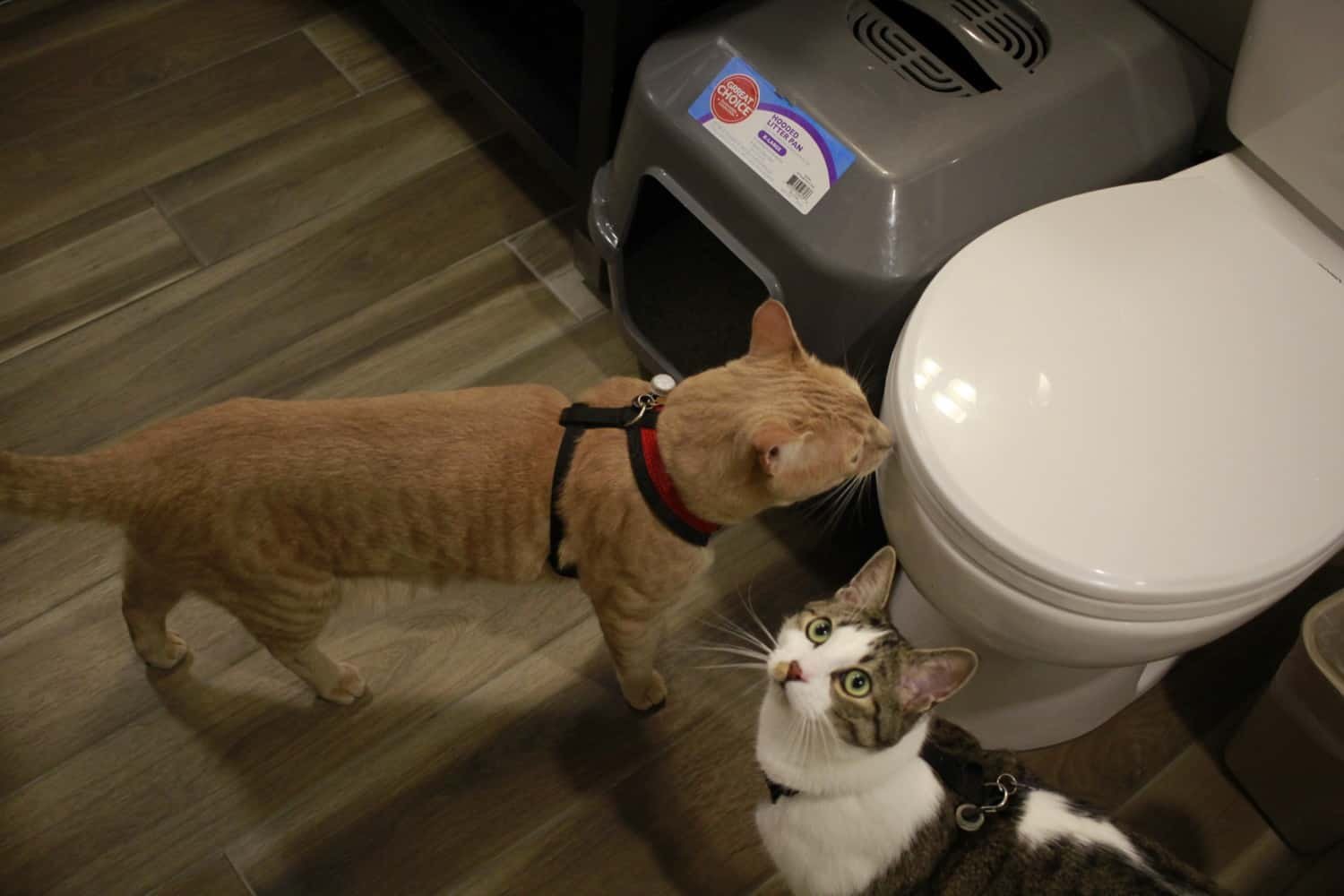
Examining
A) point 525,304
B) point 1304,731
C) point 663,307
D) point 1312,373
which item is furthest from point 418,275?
point 1304,731

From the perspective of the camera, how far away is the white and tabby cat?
3.18 feet

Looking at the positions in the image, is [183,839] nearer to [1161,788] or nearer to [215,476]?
[215,476]

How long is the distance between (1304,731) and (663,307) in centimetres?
98

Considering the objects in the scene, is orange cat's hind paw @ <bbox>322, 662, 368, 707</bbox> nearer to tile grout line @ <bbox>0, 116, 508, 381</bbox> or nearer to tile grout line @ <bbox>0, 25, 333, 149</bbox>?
tile grout line @ <bbox>0, 116, 508, 381</bbox>

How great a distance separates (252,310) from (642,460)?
2.90ft

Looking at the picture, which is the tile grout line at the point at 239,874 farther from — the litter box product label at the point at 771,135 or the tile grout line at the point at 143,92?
the tile grout line at the point at 143,92

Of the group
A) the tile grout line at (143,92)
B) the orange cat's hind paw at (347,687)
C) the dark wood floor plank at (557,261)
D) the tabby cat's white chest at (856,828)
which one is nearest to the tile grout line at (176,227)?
the tile grout line at (143,92)

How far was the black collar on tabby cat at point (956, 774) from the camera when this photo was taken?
3.42 feet

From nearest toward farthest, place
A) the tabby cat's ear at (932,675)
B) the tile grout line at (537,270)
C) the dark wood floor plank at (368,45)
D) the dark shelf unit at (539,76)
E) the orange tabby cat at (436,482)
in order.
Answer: the tabby cat's ear at (932,675) → the orange tabby cat at (436,482) → the dark shelf unit at (539,76) → the tile grout line at (537,270) → the dark wood floor plank at (368,45)

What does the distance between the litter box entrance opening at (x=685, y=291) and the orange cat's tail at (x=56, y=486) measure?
781mm

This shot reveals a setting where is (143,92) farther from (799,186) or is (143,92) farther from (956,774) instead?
(956,774)

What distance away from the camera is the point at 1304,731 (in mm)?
1255

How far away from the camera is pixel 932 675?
954 millimetres

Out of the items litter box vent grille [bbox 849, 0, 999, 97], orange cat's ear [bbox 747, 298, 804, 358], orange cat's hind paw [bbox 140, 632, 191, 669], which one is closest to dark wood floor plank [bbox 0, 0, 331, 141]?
orange cat's hind paw [bbox 140, 632, 191, 669]
